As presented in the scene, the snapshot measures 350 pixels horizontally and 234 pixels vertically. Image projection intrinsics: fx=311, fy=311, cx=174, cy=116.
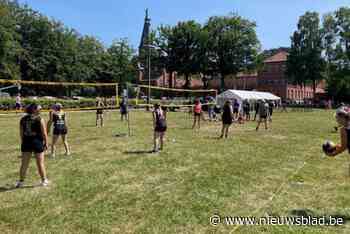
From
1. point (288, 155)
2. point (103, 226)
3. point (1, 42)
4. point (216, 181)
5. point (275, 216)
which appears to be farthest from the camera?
point (1, 42)

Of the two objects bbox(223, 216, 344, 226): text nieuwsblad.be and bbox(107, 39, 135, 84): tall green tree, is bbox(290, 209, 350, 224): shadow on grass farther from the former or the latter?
bbox(107, 39, 135, 84): tall green tree

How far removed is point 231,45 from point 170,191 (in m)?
53.4

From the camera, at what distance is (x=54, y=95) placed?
159 ft

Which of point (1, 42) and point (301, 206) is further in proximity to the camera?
point (1, 42)

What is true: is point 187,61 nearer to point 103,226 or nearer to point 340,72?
point 340,72

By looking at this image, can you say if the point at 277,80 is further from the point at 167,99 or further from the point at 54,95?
the point at 54,95

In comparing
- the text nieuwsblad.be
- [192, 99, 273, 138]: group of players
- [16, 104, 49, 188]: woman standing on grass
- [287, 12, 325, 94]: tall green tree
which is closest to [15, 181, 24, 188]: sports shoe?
[16, 104, 49, 188]: woman standing on grass

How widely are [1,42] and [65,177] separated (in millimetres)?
41551

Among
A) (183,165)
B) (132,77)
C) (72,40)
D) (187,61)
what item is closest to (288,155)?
(183,165)

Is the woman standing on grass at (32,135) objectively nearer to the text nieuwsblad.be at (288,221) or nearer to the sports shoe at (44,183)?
the sports shoe at (44,183)

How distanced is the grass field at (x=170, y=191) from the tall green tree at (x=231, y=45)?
48685 mm

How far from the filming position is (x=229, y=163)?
8.36 meters

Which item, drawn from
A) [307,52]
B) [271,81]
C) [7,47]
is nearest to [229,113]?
[7,47]

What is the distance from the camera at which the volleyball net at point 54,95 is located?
2748 cm
